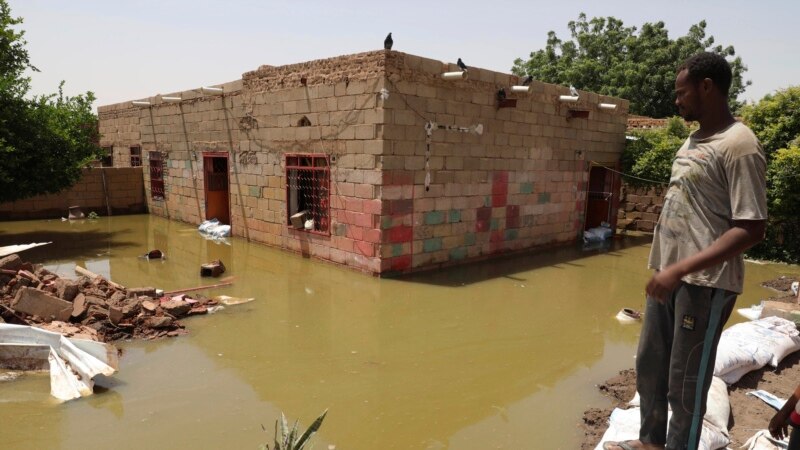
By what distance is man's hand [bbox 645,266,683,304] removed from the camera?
2174mm

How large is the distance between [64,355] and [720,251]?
479 centimetres

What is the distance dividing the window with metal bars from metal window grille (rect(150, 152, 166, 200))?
21.8 ft

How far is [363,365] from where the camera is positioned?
4.83m

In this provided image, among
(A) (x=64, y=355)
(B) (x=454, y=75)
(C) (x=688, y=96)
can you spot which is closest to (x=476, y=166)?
(B) (x=454, y=75)

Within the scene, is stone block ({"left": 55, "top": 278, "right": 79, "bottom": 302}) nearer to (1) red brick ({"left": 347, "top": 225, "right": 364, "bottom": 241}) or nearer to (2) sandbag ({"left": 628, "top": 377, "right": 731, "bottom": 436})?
(1) red brick ({"left": 347, "top": 225, "right": 364, "bottom": 241})

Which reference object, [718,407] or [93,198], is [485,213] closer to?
[718,407]

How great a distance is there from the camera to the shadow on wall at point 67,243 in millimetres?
9781

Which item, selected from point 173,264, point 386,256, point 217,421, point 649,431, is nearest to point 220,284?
point 173,264

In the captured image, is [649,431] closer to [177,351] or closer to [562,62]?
[177,351]

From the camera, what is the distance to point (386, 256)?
26.8ft

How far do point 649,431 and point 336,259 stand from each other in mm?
6744

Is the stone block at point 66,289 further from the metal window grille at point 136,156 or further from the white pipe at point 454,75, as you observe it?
the metal window grille at point 136,156

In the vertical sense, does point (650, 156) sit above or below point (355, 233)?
above

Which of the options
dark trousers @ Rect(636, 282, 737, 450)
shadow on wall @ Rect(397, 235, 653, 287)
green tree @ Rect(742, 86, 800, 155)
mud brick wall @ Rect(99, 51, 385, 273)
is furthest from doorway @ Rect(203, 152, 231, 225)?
green tree @ Rect(742, 86, 800, 155)
